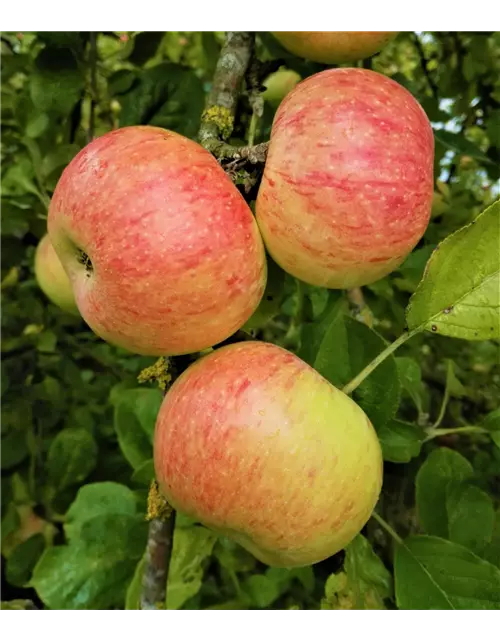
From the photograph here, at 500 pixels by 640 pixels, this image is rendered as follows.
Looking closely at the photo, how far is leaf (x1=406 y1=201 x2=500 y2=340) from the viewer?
0.62m

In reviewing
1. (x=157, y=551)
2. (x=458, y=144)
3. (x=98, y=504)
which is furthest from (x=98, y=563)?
(x=458, y=144)

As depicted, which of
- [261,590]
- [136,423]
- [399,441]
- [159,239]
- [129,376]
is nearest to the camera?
[159,239]

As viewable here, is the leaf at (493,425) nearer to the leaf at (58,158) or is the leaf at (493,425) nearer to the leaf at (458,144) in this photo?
the leaf at (458,144)

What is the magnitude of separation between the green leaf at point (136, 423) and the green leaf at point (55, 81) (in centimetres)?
48

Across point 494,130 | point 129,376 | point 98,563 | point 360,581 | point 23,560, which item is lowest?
point 23,560

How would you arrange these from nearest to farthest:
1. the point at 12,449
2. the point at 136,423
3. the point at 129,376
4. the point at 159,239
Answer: the point at 159,239
the point at 136,423
the point at 12,449
the point at 129,376

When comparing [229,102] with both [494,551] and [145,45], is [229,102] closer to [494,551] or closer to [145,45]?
[145,45]

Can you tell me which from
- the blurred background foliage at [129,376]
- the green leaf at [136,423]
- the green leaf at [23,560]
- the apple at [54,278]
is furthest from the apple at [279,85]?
the green leaf at [23,560]

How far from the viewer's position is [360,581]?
2.59 feet

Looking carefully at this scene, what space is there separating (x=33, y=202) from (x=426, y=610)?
0.98m

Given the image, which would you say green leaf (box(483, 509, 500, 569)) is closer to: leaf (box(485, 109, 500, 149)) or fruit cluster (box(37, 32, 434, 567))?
fruit cluster (box(37, 32, 434, 567))

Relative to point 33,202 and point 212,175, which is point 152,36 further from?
point 212,175

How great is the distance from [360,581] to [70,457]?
1.91ft
